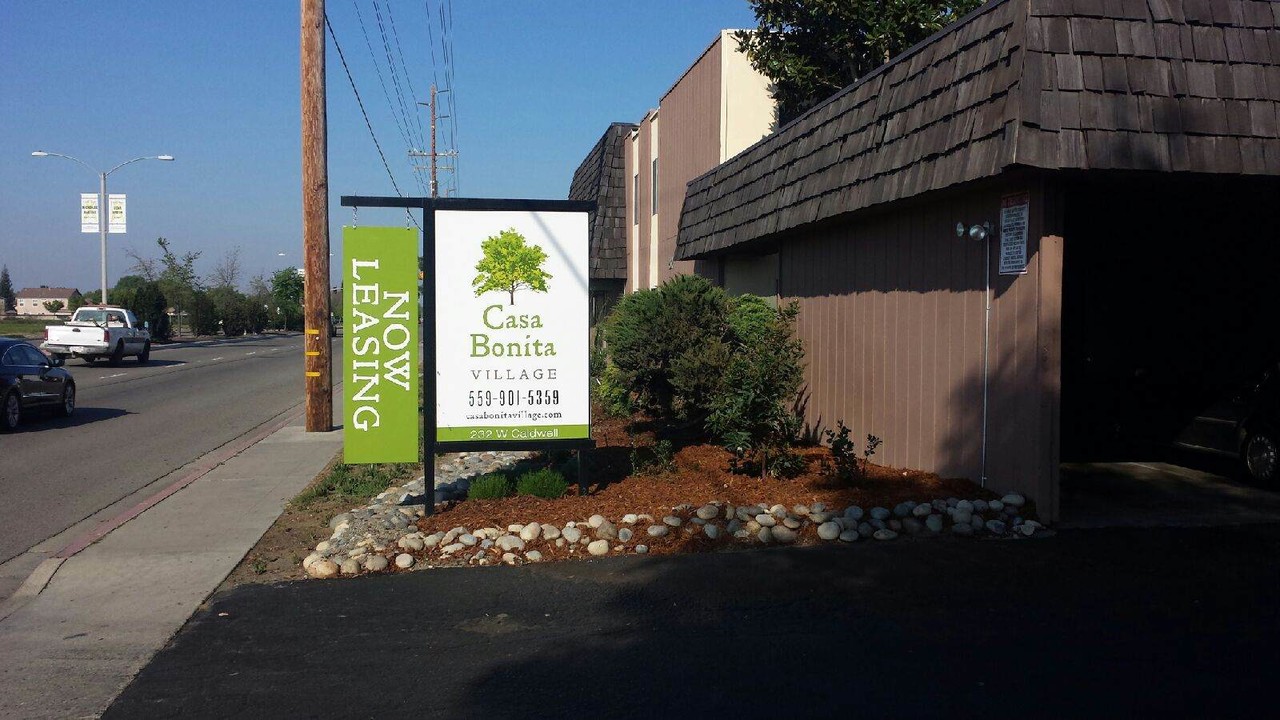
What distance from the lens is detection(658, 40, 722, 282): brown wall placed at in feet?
56.9

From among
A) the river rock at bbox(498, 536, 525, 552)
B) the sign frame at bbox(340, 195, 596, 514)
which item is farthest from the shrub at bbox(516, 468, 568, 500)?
the river rock at bbox(498, 536, 525, 552)

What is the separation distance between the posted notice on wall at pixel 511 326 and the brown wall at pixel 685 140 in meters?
8.76

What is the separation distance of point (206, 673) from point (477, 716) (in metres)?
1.72

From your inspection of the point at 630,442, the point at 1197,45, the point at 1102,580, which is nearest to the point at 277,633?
the point at 1102,580

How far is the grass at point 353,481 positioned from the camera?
33.0ft

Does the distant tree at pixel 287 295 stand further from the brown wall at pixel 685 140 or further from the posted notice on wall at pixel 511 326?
the posted notice on wall at pixel 511 326

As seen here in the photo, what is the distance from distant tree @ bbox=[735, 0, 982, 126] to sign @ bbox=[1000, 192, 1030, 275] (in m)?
9.49

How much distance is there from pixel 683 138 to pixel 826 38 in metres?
3.24

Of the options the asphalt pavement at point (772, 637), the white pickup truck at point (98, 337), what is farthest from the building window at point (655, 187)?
the white pickup truck at point (98, 337)

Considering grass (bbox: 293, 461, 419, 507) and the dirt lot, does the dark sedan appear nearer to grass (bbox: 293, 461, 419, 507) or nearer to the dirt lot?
grass (bbox: 293, 461, 419, 507)

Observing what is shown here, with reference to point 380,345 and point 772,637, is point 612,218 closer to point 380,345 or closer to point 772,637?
point 380,345

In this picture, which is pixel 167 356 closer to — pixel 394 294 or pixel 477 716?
pixel 394 294

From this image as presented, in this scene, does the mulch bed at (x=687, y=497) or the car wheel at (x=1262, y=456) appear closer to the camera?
the mulch bed at (x=687, y=497)

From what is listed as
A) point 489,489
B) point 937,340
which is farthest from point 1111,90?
point 489,489
